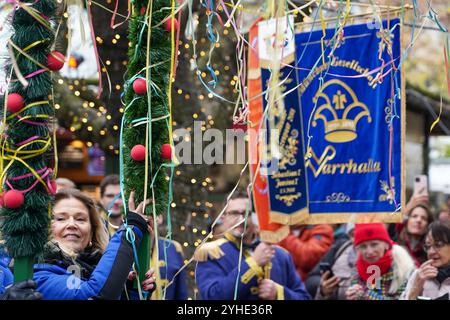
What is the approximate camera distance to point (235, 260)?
5875mm

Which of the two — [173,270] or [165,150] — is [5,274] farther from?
[173,270]

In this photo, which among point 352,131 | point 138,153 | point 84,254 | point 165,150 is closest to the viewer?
point 138,153

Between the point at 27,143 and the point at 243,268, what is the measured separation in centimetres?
285

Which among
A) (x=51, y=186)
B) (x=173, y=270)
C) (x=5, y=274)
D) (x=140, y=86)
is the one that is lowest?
(x=173, y=270)

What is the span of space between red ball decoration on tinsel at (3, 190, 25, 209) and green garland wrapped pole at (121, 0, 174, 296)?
22.8 inches

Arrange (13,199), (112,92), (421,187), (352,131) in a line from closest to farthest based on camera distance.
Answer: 1. (13,199)
2. (352,131)
3. (112,92)
4. (421,187)

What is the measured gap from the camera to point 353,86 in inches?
225

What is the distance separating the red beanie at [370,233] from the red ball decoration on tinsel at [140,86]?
2953 mm

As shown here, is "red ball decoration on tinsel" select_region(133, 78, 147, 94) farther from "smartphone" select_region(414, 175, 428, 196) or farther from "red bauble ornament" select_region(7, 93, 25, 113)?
"smartphone" select_region(414, 175, 428, 196)

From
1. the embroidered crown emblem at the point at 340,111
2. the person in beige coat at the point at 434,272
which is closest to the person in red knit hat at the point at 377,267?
the person in beige coat at the point at 434,272

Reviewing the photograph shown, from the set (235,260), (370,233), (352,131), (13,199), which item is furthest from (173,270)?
(13,199)

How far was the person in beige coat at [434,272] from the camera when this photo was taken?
18.0 ft

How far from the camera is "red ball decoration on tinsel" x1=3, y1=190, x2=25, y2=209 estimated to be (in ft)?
10.4

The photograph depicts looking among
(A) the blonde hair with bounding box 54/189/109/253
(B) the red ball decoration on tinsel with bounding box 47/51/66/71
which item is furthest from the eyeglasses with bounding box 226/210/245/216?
(B) the red ball decoration on tinsel with bounding box 47/51/66/71
